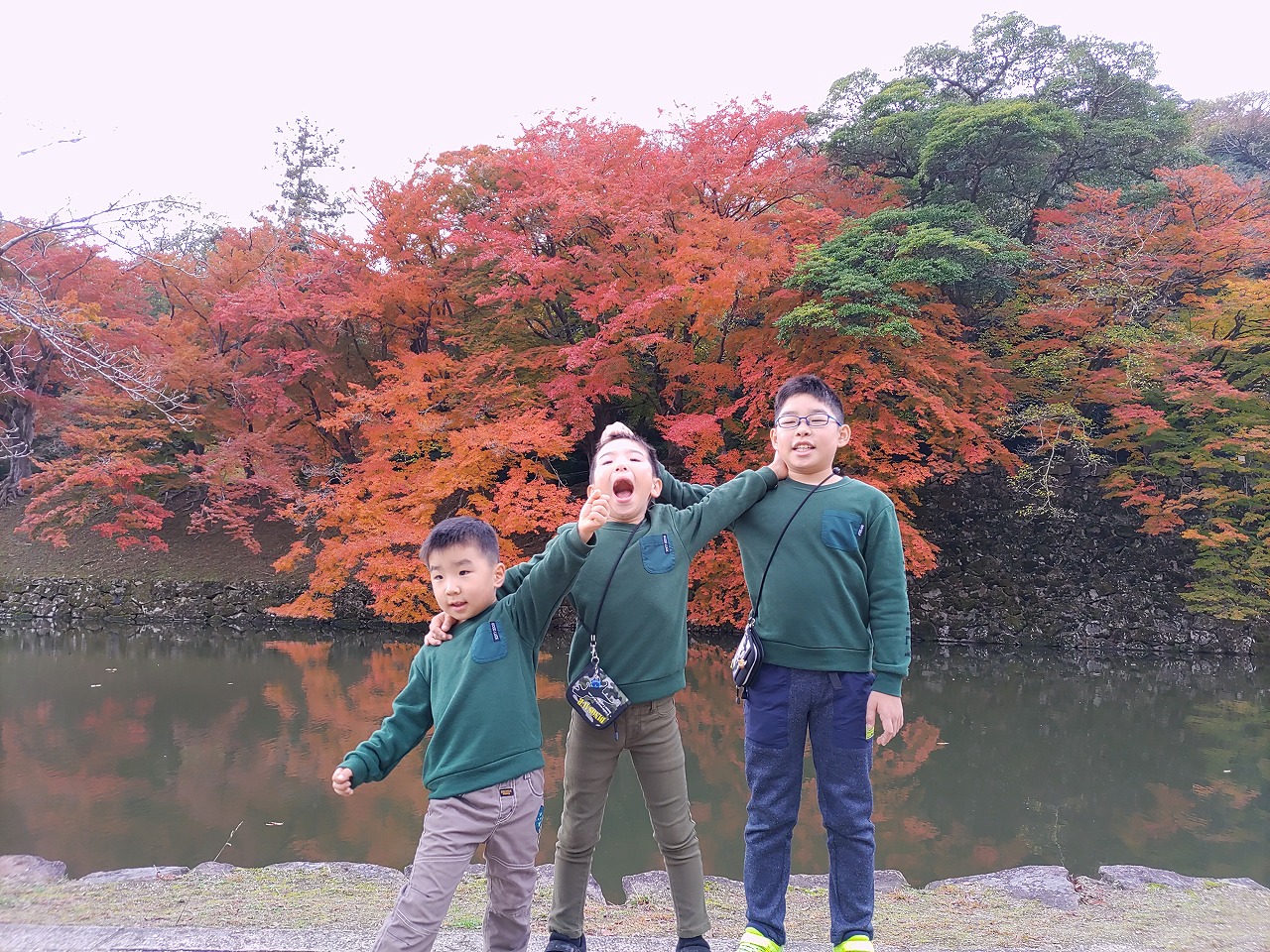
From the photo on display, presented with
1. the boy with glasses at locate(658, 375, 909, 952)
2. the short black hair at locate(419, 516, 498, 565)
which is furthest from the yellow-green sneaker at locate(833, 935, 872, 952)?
the short black hair at locate(419, 516, 498, 565)

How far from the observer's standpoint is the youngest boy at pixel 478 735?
1967 millimetres

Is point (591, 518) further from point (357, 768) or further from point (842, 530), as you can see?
point (357, 768)

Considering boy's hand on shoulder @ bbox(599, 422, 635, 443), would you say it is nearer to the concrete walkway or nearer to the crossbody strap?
the crossbody strap

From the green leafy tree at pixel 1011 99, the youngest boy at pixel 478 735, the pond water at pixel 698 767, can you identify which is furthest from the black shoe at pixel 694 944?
the green leafy tree at pixel 1011 99

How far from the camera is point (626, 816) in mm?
4879

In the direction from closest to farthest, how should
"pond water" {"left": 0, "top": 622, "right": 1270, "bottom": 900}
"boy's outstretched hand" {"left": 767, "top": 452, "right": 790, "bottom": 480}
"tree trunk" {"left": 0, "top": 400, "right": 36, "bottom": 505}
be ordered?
"boy's outstretched hand" {"left": 767, "top": 452, "right": 790, "bottom": 480} < "pond water" {"left": 0, "top": 622, "right": 1270, "bottom": 900} < "tree trunk" {"left": 0, "top": 400, "right": 36, "bottom": 505}

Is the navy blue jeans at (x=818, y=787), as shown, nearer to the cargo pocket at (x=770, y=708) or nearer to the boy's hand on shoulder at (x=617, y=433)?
the cargo pocket at (x=770, y=708)

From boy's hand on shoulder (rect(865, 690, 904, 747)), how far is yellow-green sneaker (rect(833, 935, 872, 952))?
0.50 m

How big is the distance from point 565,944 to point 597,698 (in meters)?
0.66

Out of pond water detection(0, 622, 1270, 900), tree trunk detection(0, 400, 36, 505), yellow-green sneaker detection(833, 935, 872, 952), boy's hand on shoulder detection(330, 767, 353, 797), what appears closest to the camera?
boy's hand on shoulder detection(330, 767, 353, 797)

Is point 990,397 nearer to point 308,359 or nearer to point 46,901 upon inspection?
point 308,359

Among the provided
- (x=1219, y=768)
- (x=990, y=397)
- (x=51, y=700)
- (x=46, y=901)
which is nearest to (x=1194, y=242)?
(x=990, y=397)

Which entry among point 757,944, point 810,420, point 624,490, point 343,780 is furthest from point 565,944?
point 810,420

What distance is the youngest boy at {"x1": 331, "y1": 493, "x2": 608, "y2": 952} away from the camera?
1.97 meters
